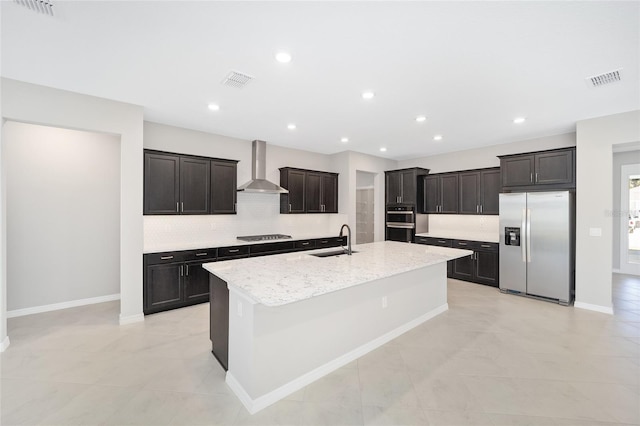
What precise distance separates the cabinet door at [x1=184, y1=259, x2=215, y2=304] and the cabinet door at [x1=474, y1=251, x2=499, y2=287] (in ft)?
16.6

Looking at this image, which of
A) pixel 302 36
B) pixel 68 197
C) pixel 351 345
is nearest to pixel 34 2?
pixel 302 36

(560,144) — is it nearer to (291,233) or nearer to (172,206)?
(291,233)

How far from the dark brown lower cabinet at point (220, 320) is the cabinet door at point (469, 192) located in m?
5.45

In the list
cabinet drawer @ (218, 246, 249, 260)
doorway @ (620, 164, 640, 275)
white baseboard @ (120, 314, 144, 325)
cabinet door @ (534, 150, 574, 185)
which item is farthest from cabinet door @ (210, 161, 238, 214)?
doorway @ (620, 164, 640, 275)

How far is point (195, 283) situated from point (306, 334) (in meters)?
2.54

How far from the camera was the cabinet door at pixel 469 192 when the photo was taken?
19.4 ft

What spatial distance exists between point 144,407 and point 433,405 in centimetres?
222

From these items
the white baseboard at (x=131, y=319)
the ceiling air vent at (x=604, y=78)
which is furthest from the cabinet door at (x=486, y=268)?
the white baseboard at (x=131, y=319)

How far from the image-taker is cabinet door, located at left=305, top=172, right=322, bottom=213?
6027 millimetres

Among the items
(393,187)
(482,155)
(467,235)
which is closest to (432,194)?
(393,187)

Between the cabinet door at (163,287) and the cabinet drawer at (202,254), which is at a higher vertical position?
the cabinet drawer at (202,254)

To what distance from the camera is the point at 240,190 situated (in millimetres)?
5090

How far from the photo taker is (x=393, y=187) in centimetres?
706

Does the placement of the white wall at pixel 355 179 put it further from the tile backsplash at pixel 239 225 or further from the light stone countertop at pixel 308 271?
the light stone countertop at pixel 308 271
